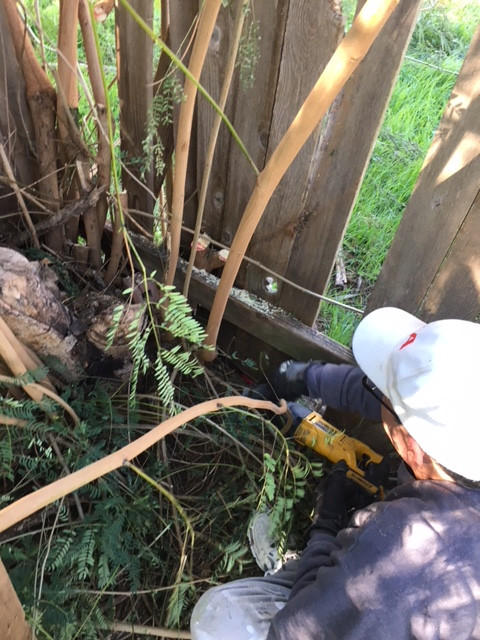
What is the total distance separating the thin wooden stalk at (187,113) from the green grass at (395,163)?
895 mm

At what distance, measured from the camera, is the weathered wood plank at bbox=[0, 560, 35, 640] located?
86 centimetres

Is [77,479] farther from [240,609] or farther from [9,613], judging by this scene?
[240,609]

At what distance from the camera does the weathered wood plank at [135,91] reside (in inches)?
60.7

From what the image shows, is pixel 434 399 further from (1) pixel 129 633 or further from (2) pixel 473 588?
(1) pixel 129 633

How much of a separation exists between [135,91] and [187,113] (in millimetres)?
544

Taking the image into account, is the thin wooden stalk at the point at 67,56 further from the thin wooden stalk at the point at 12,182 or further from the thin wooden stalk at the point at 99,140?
the thin wooden stalk at the point at 12,182

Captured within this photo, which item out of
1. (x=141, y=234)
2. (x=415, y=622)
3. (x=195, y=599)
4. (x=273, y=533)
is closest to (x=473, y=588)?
(x=415, y=622)

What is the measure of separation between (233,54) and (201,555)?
1424 millimetres

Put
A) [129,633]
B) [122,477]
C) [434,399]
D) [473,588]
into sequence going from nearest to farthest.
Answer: [473,588] → [434,399] → [129,633] → [122,477]

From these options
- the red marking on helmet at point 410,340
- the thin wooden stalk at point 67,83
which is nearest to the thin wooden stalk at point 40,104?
the thin wooden stalk at point 67,83

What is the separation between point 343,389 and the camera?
1.67 m

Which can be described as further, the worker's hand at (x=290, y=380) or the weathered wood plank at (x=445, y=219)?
the worker's hand at (x=290, y=380)

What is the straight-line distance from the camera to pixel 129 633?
1.46m

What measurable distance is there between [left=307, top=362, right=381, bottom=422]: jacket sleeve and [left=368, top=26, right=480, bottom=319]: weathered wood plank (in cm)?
26
